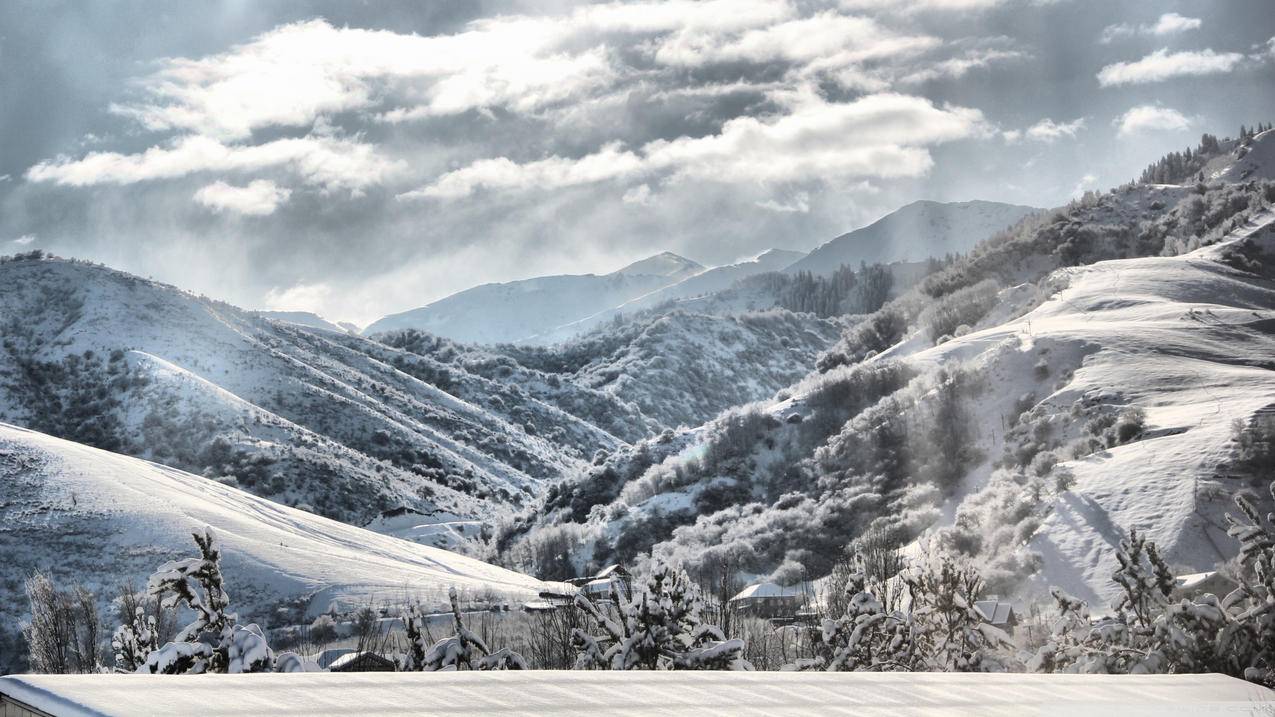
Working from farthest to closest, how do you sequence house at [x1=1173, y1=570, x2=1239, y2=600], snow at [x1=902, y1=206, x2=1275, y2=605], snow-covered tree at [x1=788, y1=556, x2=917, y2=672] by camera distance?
snow at [x1=902, y1=206, x2=1275, y2=605]
house at [x1=1173, y1=570, x2=1239, y2=600]
snow-covered tree at [x1=788, y1=556, x2=917, y2=672]

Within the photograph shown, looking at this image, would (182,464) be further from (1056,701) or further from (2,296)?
(1056,701)

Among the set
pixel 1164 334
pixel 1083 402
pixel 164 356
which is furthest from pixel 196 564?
pixel 164 356

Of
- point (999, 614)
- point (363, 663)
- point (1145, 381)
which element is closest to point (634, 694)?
point (363, 663)

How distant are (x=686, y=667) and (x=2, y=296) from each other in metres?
114

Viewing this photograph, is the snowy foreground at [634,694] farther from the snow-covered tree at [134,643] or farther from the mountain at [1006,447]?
the mountain at [1006,447]

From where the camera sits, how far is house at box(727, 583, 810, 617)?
51.2 meters

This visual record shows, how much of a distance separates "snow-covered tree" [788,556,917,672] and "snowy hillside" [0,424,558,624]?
3168cm

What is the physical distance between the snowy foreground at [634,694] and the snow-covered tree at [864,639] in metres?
2.09

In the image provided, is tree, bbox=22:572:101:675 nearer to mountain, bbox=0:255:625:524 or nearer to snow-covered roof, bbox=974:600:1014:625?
snow-covered roof, bbox=974:600:1014:625

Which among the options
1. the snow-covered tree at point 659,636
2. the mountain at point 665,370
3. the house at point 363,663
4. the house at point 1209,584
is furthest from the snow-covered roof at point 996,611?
the mountain at point 665,370

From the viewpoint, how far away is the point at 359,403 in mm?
108500

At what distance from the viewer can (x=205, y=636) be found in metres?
12.7

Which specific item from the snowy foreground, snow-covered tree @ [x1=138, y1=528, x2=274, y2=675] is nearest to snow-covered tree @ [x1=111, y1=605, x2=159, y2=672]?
snow-covered tree @ [x1=138, y1=528, x2=274, y2=675]

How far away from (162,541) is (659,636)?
40.0m
